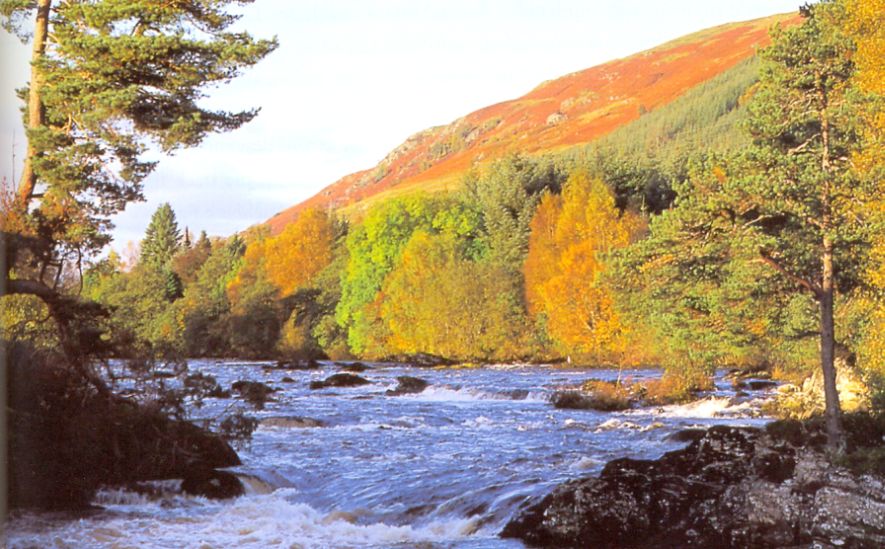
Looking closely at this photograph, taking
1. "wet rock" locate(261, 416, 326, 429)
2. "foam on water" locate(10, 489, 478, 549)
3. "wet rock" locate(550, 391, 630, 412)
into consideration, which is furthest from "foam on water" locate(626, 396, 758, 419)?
"foam on water" locate(10, 489, 478, 549)

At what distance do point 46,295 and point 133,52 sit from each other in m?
5.10

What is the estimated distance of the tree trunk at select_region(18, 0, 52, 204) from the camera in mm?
20688

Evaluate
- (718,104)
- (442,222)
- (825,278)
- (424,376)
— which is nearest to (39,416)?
(825,278)

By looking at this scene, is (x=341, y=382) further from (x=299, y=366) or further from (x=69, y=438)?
(x=69, y=438)

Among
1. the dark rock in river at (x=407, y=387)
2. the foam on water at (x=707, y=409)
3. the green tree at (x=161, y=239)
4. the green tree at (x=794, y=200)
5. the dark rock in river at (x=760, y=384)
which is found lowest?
the dark rock in river at (x=760, y=384)

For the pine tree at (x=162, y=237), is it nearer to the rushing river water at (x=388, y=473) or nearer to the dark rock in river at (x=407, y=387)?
the dark rock in river at (x=407, y=387)

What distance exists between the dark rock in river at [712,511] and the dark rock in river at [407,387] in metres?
26.0

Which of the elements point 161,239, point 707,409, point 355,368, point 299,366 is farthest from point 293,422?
point 161,239

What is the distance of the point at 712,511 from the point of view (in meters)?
16.2

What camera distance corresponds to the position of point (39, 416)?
55.6 ft

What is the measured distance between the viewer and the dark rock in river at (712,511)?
1548cm

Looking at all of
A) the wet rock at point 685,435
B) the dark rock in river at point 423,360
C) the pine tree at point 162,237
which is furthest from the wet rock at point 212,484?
the pine tree at point 162,237

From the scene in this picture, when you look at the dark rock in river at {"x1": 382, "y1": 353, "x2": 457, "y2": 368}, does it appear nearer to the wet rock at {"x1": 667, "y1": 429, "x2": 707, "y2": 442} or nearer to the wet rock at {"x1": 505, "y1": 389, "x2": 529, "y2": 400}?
the wet rock at {"x1": 505, "y1": 389, "x2": 529, "y2": 400}

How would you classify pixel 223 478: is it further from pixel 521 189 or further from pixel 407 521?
pixel 521 189
